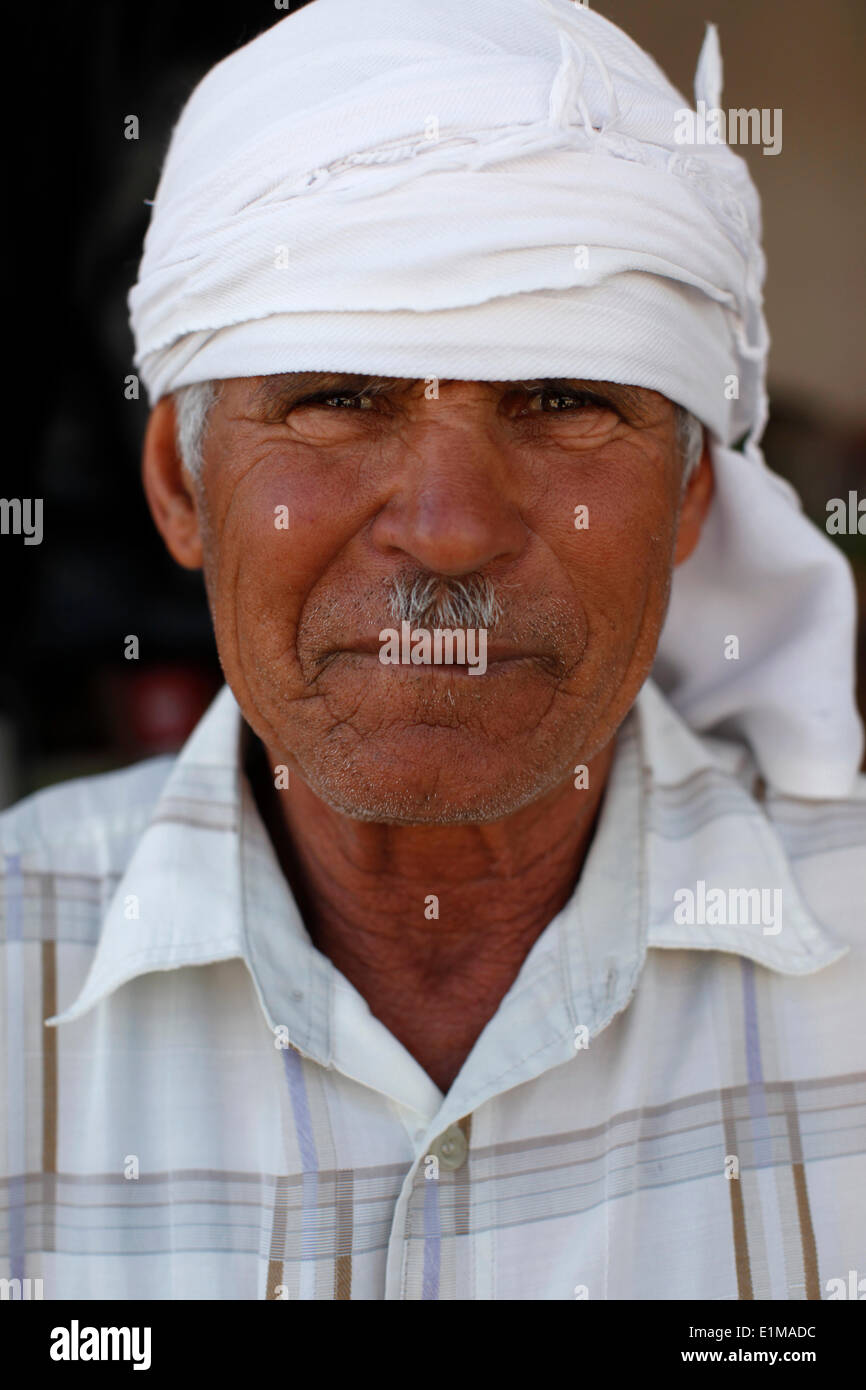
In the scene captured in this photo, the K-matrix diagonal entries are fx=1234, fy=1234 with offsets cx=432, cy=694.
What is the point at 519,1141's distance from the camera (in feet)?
5.38

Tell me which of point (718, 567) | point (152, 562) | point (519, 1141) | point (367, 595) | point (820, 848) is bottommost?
point (519, 1141)

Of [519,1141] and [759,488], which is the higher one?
[759,488]

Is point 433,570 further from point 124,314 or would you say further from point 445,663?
point 124,314

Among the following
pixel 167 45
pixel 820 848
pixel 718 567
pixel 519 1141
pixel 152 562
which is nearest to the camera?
pixel 519 1141

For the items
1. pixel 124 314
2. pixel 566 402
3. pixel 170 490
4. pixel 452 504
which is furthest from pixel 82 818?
pixel 124 314

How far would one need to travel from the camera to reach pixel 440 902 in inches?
73.1

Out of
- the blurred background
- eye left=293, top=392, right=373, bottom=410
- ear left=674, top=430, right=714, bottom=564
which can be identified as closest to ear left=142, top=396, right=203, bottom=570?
eye left=293, top=392, right=373, bottom=410

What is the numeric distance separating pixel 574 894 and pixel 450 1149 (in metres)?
0.42

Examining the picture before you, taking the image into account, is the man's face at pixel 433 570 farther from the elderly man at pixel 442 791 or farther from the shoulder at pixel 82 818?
the shoulder at pixel 82 818

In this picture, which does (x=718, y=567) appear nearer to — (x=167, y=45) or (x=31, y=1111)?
(x=31, y=1111)

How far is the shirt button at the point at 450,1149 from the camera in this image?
5.26 feet
